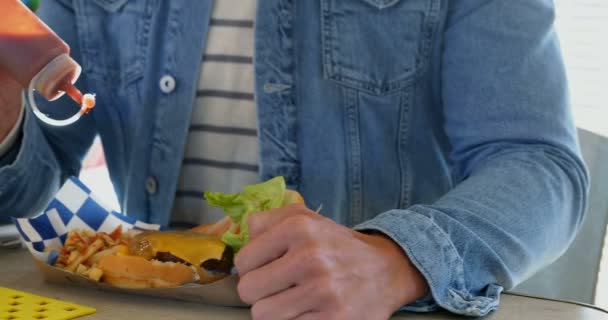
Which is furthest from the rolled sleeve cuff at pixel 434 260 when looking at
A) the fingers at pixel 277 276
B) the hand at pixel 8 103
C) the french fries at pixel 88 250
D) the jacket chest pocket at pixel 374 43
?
the hand at pixel 8 103

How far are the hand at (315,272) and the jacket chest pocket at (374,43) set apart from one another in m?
0.40

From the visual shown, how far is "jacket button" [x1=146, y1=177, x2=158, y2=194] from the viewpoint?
4.19 feet

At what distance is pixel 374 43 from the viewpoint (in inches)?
47.1

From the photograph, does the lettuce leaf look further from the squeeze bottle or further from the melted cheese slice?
the squeeze bottle

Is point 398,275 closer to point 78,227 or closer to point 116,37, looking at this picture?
point 78,227

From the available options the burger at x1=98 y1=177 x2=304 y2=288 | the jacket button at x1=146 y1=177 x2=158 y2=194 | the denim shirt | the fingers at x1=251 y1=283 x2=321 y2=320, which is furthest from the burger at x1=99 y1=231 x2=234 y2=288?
the jacket button at x1=146 y1=177 x2=158 y2=194

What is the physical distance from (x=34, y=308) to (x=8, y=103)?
1.17 ft

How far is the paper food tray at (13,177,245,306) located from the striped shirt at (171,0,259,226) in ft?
0.67

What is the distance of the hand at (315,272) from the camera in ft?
2.55

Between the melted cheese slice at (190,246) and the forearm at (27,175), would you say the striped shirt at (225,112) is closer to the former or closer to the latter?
the forearm at (27,175)

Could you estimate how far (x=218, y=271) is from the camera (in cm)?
88

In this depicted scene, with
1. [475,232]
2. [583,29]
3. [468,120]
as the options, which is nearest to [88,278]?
[475,232]

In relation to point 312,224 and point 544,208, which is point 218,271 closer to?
point 312,224

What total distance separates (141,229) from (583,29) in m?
1.75
